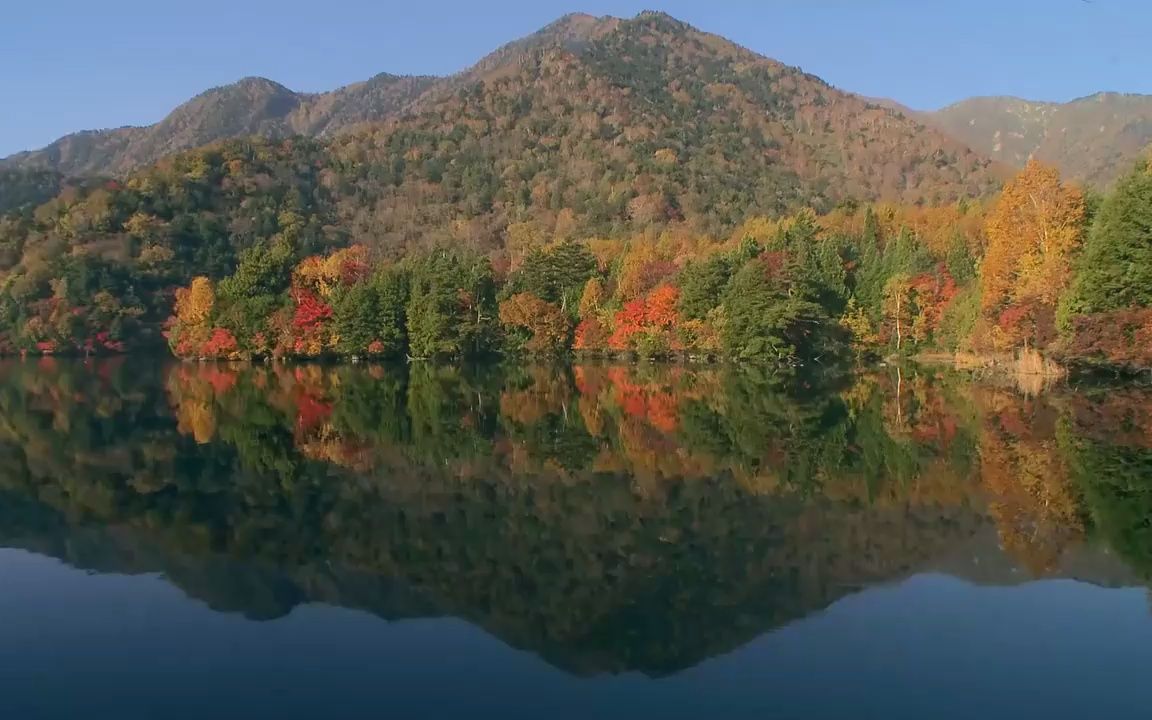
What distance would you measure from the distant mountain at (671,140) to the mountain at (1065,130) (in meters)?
10.6

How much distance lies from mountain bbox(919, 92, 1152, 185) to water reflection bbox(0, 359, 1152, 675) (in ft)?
135

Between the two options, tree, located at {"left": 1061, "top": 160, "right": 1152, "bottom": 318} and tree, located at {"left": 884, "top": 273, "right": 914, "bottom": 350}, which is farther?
tree, located at {"left": 884, "top": 273, "right": 914, "bottom": 350}

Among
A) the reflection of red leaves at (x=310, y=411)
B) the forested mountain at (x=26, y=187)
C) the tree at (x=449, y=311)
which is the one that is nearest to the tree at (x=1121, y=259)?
the reflection of red leaves at (x=310, y=411)

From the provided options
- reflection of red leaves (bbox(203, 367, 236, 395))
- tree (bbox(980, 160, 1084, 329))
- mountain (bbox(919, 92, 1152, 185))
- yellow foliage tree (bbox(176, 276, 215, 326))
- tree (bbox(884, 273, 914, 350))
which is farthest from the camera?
mountain (bbox(919, 92, 1152, 185))

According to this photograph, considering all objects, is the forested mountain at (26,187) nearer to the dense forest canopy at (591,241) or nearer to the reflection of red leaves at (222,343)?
the dense forest canopy at (591,241)

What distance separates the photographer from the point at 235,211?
309 feet

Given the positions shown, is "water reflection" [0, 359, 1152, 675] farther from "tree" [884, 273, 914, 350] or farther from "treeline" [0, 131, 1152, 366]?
"tree" [884, 273, 914, 350]

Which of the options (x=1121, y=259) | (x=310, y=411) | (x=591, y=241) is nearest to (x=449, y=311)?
(x=591, y=241)

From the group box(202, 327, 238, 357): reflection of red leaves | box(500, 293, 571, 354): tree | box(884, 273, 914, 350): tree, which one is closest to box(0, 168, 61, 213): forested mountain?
box(202, 327, 238, 357): reflection of red leaves

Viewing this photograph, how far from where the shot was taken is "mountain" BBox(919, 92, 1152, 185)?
61.7 meters

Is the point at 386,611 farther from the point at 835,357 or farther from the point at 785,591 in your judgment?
the point at 835,357

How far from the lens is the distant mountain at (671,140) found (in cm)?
10225

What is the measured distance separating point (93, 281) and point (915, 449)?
71.7 meters

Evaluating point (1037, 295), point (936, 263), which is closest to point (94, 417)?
point (1037, 295)
